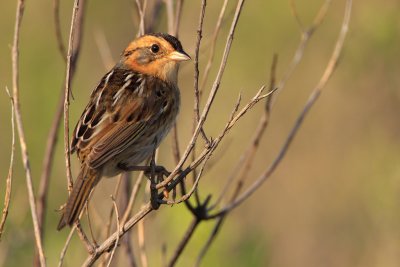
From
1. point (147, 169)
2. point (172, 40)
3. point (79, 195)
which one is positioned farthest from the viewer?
point (172, 40)

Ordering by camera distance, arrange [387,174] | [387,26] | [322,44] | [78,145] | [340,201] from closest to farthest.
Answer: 1. [78,145]
2. [387,174]
3. [387,26]
4. [340,201]
5. [322,44]

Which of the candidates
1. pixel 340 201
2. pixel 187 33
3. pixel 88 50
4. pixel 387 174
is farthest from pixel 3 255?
pixel 88 50

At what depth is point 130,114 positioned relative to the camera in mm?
4867

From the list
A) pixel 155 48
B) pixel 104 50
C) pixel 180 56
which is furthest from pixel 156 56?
pixel 104 50

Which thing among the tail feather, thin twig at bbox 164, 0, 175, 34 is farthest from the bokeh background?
the tail feather

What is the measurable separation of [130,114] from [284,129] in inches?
171

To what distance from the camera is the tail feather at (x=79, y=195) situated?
163 inches

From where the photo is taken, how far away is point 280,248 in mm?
8648

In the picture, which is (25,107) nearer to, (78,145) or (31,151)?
(31,151)

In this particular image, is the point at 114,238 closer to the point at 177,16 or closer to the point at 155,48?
the point at 177,16

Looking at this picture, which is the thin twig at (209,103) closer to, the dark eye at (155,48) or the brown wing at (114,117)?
the brown wing at (114,117)

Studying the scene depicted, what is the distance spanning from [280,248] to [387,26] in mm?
2546

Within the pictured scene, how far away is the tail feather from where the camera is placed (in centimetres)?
414

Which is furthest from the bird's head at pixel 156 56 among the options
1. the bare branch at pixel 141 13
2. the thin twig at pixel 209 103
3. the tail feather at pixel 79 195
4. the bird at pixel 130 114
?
the thin twig at pixel 209 103
